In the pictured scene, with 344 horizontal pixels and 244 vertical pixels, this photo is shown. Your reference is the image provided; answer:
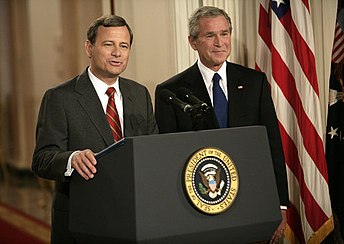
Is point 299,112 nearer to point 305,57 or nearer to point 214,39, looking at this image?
point 305,57

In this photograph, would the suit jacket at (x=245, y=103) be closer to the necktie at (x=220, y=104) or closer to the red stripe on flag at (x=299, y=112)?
the necktie at (x=220, y=104)

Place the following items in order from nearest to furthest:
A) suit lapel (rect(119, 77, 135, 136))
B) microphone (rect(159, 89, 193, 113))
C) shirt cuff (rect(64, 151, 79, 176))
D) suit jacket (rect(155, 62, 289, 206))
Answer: microphone (rect(159, 89, 193, 113)) → shirt cuff (rect(64, 151, 79, 176)) → suit lapel (rect(119, 77, 135, 136)) → suit jacket (rect(155, 62, 289, 206))

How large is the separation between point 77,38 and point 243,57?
1.20m

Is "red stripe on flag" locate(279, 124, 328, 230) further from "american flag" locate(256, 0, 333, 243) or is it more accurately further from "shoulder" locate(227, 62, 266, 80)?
"shoulder" locate(227, 62, 266, 80)

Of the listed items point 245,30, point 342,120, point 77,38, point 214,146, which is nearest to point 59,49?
point 77,38

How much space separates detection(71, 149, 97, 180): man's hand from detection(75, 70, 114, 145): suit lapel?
1.04 ft

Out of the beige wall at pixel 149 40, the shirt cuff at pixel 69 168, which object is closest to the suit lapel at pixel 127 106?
the shirt cuff at pixel 69 168

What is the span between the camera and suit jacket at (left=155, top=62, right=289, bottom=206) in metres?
2.90

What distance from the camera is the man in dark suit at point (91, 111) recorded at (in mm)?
2303

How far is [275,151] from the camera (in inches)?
116

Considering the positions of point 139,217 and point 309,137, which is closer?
point 139,217

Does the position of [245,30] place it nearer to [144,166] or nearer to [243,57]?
[243,57]

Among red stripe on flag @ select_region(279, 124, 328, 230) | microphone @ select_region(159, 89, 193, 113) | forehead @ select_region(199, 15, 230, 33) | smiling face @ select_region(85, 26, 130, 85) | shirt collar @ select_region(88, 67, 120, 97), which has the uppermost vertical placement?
forehead @ select_region(199, 15, 230, 33)

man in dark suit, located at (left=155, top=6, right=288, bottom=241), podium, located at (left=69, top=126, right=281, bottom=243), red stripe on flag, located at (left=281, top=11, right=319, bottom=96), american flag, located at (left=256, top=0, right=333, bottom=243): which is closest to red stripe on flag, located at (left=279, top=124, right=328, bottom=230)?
american flag, located at (left=256, top=0, right=333, bottom=243)
